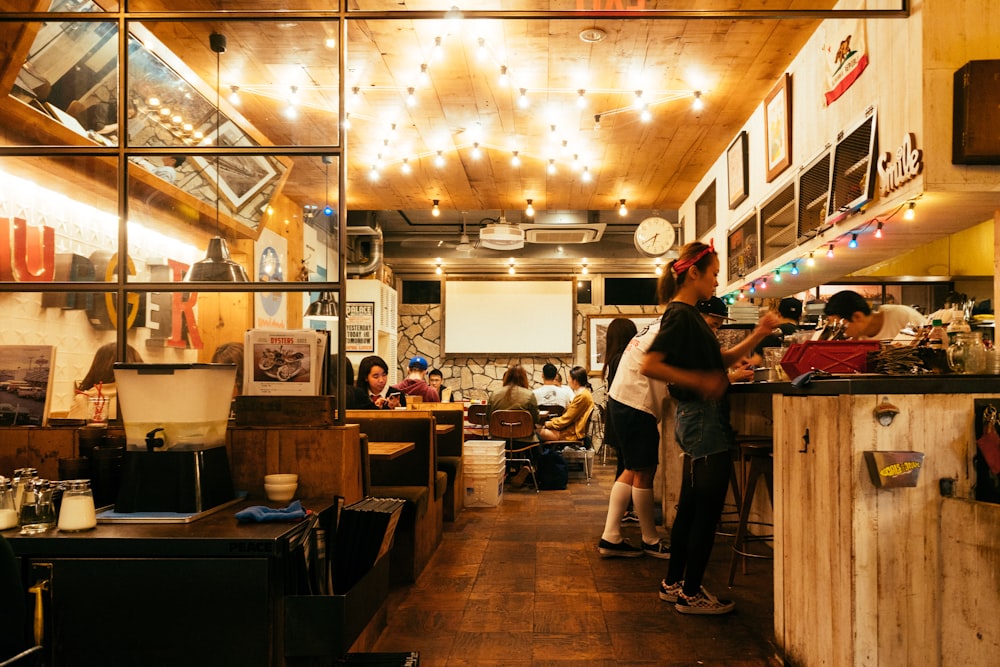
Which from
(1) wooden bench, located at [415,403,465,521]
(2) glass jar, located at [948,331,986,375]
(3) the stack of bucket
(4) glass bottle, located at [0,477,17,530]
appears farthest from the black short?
(4) glass bottle, located at [0,477,17,530]

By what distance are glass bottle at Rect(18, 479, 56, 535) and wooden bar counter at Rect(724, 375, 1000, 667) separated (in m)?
2.27

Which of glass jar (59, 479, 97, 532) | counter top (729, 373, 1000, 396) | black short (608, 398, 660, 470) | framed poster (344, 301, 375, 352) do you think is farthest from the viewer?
framed poster (344, 301, 375, 352)

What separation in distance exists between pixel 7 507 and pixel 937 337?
9.54 ft

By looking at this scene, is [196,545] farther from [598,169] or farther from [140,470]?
[598,169]

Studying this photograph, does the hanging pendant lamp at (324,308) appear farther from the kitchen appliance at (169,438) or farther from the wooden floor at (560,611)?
the wooden floor at (560,611)

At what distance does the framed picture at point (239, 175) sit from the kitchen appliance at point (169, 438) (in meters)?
1.02

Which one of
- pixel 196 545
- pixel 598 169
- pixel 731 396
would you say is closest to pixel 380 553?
pixel 196 545

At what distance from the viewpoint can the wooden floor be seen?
2861 millimetres

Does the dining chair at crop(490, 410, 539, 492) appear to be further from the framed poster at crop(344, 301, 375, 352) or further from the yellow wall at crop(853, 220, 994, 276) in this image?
the framed poster at crop(344, 301, 375, 352)

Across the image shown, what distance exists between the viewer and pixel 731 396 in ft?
16.4

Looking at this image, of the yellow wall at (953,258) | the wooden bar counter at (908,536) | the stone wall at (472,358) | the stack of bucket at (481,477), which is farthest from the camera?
the stone wall at (472,358)

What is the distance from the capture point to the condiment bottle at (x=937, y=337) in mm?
2477

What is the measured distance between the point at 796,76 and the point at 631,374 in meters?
2.52

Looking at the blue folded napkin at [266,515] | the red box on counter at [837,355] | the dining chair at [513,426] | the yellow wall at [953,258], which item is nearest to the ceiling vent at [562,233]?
the dining chair at [513,426]
